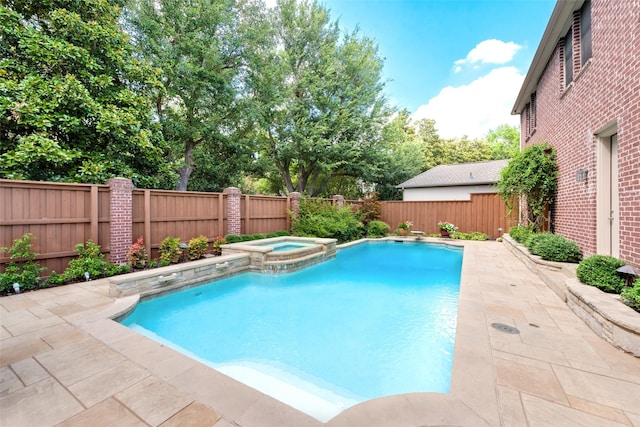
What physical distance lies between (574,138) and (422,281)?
4236 millimetres

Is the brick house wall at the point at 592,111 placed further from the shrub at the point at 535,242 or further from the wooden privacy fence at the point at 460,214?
the wooden privacy fence at the point at 460,214

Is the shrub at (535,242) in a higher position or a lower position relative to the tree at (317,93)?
lower

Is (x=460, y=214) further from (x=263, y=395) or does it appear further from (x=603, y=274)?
(x=263, y=395)

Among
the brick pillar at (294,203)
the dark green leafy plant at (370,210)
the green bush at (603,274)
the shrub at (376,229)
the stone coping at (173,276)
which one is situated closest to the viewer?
the green bush at (603,274)

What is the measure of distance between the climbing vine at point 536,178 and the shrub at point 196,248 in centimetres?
865

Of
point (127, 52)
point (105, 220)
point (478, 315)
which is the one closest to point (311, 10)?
point (127, 52)

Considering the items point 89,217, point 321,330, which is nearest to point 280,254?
point 321,330

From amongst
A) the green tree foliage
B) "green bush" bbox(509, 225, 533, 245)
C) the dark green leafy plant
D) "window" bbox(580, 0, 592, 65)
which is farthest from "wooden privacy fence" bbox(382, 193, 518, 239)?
the green tree foliage

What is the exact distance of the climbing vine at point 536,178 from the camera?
7.01m

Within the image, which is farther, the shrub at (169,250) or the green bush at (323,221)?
the green bush at (323,221)

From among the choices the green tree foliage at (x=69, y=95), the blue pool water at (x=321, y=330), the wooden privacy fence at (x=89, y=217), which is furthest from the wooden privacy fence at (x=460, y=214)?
the green tree foliage at (x=69, y=95)

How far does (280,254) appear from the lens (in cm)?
705

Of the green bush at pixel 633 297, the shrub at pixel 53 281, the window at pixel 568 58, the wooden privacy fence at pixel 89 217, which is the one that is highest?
the window at pixel 568 58

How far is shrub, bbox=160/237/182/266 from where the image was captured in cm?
641
